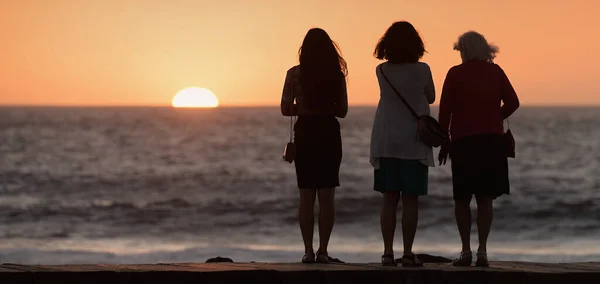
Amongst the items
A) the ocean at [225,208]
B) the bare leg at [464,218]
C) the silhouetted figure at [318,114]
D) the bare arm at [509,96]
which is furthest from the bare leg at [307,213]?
the ocean at [225,208]

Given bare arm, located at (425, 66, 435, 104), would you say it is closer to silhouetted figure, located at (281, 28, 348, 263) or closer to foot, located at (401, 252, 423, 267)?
silhouetted figure, located at (281, 28, 348, 263)

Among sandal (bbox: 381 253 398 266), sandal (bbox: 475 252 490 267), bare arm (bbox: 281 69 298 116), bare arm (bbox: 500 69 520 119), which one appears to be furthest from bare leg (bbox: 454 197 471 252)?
bare arm (bbox: 281 69 298 116)

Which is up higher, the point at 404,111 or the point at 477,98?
the point at 477,98

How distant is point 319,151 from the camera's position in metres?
8.11

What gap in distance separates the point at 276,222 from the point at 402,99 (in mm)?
15505

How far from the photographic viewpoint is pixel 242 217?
24750 millimetres

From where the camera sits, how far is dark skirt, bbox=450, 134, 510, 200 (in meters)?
7.98

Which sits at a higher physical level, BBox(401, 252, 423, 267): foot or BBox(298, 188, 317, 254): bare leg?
BBox(298, 188, 317, 254): bare leg

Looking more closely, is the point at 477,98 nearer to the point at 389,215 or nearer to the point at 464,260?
Answer: the point at 389,215

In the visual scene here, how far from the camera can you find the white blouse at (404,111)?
793 centimetres

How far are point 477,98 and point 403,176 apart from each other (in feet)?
2.47

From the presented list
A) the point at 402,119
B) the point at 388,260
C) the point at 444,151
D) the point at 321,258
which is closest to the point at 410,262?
the point at 388,260

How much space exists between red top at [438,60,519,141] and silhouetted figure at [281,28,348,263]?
Answer: 0.76m

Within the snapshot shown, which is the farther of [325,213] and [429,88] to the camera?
[325,213]
